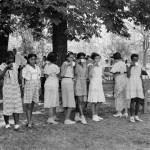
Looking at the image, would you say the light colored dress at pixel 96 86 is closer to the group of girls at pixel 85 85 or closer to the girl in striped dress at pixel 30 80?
the group of girls at pixel 85 85

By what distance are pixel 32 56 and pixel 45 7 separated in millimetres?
1675

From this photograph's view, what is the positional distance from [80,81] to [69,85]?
0.34m

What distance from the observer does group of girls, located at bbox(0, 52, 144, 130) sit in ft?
19.6

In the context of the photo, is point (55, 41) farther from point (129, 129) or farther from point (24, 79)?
point (129, 129)

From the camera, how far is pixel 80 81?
689cm

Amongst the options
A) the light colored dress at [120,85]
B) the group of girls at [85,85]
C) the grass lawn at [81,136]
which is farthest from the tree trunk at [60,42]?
the grass lawn at [81,136]

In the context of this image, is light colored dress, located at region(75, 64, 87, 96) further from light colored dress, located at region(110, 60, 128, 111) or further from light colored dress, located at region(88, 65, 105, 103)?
light colored dress, located at region(110, 60, 128, 111)

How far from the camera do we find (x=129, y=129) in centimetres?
630

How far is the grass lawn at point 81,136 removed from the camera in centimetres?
502

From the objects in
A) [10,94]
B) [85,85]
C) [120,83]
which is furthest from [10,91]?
[120,83]

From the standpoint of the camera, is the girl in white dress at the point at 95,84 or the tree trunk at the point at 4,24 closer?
the girl in white dress at the point at 95,84

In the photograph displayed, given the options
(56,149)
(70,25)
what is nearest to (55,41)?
(70,25)

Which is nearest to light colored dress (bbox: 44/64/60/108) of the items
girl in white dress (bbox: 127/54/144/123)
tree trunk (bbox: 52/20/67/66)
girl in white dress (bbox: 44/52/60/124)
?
girl in white dress (bbox: 44/52/60/124)

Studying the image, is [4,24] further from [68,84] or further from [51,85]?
[68,84]
